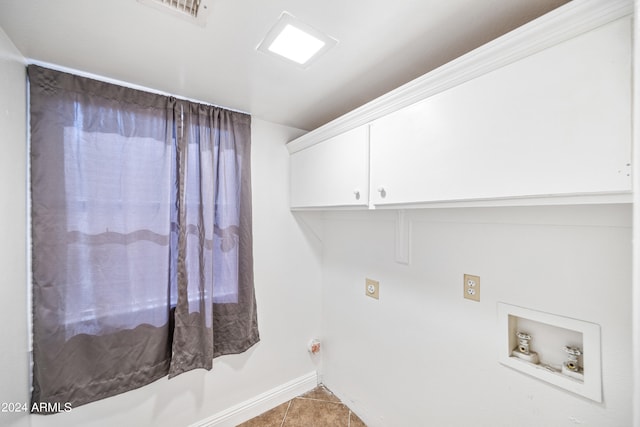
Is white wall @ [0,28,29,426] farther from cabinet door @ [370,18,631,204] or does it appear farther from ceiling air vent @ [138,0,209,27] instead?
cabinet door @ [370,18,631,204]

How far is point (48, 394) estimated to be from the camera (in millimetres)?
1222

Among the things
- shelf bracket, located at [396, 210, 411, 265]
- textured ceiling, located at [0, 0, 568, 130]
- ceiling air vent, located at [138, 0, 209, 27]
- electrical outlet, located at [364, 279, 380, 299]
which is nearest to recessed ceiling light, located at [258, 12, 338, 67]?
textured ceiling, located at [0, 0, 568, 130]

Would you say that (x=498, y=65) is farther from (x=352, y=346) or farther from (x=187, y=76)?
(x=352, y=346)

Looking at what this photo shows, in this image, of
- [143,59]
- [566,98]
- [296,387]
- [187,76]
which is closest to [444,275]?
[566,98]

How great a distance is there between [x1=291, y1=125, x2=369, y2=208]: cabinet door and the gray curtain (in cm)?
45

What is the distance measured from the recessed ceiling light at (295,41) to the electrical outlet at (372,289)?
1411 mm

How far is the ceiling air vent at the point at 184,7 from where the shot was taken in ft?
2.85

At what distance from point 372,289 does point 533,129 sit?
1312 mm

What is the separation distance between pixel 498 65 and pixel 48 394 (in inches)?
94.3

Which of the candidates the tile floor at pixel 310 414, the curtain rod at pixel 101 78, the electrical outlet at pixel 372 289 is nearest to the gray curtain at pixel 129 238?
the curtain rod at pixel 101 78

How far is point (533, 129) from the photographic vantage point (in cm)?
78

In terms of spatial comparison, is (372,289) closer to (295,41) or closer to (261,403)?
(261,403)

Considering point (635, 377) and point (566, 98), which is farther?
point (566, 98)

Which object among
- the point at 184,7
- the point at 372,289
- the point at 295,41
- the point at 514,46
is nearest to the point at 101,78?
the point at 184,7
